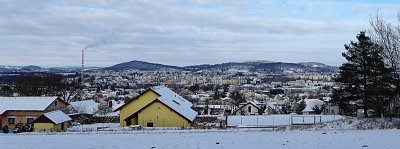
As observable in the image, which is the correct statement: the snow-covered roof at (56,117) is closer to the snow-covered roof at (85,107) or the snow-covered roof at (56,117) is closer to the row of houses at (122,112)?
the row of houses at (122,112)

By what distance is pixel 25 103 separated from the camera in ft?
157

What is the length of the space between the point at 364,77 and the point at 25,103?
110ft

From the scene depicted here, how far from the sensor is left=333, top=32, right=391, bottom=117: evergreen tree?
35812mm

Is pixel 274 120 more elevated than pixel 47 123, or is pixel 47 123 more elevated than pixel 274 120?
pixel 274 120

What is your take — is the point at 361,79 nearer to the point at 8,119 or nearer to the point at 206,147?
the point at 206,147

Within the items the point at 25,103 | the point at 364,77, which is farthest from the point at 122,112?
the point at 364,77

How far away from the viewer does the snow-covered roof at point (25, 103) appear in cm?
4697

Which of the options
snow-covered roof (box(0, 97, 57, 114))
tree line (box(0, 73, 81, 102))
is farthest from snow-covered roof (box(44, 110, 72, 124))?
tree line (box(0, 73, 81, 102))

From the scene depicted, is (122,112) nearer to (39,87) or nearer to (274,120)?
(274,120)

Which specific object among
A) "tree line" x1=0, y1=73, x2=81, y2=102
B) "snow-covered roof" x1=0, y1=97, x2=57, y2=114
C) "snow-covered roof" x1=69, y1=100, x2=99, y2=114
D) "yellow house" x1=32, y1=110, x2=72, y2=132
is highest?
"tree line" x1=0, y1=73, x2=81, y2=102

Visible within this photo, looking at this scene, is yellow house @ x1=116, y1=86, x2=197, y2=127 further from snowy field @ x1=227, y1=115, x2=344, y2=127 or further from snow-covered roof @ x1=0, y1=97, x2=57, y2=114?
snow-covered roof @ x1=0, y1=97, x2=57, y2=114

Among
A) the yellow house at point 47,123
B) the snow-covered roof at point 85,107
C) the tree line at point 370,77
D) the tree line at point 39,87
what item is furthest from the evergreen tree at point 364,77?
the tree line at point 39,87

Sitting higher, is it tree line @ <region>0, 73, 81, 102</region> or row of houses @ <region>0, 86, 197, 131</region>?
tree line @ <region>0, 73, 81, 102</region>

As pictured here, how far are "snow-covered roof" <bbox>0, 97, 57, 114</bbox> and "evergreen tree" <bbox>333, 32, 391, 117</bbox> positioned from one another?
96.8ft
